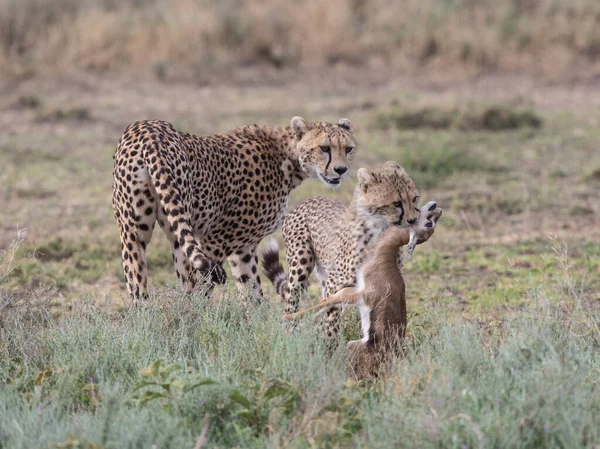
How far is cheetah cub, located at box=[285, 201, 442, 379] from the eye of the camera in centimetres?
385

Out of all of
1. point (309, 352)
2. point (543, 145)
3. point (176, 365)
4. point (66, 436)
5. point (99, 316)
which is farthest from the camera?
point (543, 145)

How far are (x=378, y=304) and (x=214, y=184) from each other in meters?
1.21

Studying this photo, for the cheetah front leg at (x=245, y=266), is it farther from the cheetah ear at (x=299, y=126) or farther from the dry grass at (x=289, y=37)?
the dry grass at (x=289, y=37)

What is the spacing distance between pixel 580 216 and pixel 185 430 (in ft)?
15.2

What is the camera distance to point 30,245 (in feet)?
21.2

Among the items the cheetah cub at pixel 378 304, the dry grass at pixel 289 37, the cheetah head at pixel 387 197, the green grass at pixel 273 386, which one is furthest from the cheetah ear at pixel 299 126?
the dry grass at pixel 289 37

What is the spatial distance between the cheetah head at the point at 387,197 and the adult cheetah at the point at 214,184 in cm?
49

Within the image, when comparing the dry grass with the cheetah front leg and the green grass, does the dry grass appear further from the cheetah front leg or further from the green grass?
the green grass

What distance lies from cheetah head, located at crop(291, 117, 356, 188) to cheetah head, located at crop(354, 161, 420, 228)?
474 mm

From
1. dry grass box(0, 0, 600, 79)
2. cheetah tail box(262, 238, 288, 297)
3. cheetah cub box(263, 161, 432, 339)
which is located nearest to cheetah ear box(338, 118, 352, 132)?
cheetah cub box(263, 161, 432, 339)

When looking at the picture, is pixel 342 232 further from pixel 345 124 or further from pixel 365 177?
pixel 345 124

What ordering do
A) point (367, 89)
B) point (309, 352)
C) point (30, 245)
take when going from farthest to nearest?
1. point (367, 89)
2. point (30, 245)
3. point (309, 352)

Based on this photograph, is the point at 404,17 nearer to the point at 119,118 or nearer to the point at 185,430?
the point at 119,118

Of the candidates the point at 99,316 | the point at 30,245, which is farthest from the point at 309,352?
the point at 30,245
